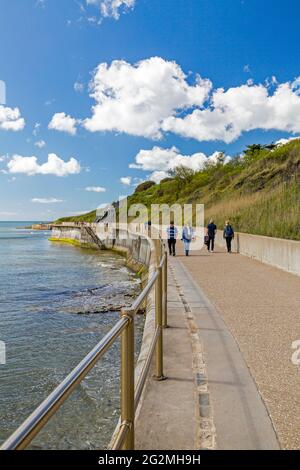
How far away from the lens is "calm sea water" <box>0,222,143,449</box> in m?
5.28

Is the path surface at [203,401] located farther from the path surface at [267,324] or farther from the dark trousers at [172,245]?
the dark trousers at [172,245]

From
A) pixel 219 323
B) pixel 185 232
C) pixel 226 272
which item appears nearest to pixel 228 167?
pixel 185 232

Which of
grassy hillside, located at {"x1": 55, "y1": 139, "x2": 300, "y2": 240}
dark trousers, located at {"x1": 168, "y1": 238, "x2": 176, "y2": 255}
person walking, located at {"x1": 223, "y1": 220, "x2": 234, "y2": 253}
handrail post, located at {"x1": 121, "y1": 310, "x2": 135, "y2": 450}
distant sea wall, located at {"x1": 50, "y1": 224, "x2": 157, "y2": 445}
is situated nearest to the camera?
handrail post, located at {"x1": 121, "y1": 310, "x2": 135, "y2": 450}

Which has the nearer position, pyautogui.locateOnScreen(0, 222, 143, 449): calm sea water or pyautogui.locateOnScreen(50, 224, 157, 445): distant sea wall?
pyautogui.locateOnScreen(0, 222, 143, 449): calm sea water

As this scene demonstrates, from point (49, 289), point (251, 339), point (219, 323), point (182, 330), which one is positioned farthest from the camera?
point (49, 289)

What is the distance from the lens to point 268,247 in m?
15.9

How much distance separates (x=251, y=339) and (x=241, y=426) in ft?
8.82

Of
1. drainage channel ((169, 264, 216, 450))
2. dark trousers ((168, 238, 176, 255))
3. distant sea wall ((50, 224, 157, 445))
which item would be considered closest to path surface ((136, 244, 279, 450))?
drainage channel ((169, 264, 216, 450))

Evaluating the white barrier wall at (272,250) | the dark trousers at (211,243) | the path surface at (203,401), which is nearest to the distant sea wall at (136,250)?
the path surface at (203,401)

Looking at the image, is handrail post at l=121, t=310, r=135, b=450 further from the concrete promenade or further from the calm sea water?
the calm sea water

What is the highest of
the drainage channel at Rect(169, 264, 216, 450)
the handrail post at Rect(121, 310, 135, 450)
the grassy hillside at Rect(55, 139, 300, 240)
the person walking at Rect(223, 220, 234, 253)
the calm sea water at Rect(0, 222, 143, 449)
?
the grassy hillside at Rect(55, 139, 300, 240)

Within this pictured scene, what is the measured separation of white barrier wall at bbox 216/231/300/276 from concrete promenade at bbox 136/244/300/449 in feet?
14.0
